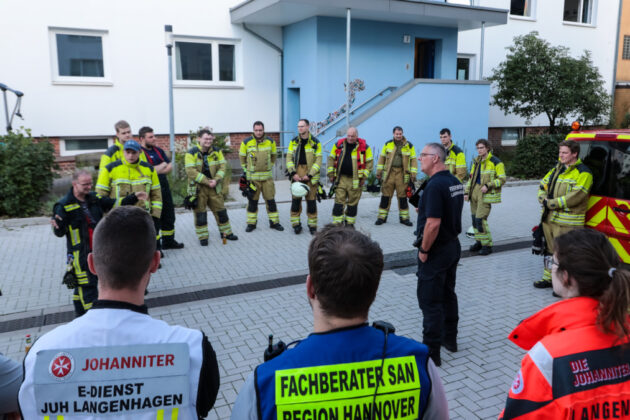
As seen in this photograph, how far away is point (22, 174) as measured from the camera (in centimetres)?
1026

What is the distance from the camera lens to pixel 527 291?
265 inches

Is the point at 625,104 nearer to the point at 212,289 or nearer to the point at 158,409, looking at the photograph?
the point at 212,289

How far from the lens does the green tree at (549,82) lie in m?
16.9

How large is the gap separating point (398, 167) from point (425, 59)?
32.4 ft

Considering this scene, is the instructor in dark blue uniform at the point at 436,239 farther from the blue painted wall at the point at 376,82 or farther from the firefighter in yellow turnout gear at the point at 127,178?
the blue painted wall at the point at 376,82

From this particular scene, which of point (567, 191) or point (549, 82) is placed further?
point (549, 82)

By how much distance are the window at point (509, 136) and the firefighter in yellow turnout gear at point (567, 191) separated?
1525 centimetres

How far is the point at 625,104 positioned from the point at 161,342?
26724 mm

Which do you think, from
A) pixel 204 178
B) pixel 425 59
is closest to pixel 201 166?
pixel 204 178

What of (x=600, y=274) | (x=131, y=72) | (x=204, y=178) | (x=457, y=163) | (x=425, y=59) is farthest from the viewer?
(x=425, y=59)

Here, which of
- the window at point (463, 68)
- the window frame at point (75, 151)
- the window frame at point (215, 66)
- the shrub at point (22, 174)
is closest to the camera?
the shrub at point (22, 174)

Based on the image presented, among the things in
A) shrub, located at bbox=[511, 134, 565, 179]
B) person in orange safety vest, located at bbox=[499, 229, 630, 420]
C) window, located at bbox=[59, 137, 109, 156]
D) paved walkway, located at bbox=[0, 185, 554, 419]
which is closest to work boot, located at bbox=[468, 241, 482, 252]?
paved walkway, located at bbox=[0, 185, 554, 419]

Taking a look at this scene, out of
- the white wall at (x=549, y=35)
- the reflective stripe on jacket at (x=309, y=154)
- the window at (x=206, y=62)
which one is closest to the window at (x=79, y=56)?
the window at (x=206, y=62)

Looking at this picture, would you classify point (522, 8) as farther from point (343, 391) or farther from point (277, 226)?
point (343, 391)
